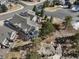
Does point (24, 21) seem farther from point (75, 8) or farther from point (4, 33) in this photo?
point (75, 8)

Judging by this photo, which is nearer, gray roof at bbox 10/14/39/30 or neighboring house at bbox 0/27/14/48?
neighboring house at bbox 0/27/14/48

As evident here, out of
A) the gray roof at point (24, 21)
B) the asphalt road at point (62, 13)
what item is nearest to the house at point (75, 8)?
the asphalt road at point (62, 13)

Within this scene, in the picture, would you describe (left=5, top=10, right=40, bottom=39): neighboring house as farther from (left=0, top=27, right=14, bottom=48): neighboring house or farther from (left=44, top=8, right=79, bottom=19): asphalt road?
(left=44, top=8, right=79, bottom=19): asphalt road

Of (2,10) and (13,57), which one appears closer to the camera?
(13,57)

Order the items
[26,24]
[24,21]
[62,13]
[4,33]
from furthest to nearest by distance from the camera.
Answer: [62,13] < [24,21] < [26,24] < [4,33]

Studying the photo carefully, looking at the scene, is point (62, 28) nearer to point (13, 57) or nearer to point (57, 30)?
point (57, 30)

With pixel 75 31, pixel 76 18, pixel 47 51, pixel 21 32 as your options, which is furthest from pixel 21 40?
pixel 76 18

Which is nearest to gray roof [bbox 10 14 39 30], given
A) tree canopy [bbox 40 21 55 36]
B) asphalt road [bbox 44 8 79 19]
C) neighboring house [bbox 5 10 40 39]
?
neighboring house [bbox 5 10 40 39]

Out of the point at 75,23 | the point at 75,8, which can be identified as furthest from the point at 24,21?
the point at 75,8
